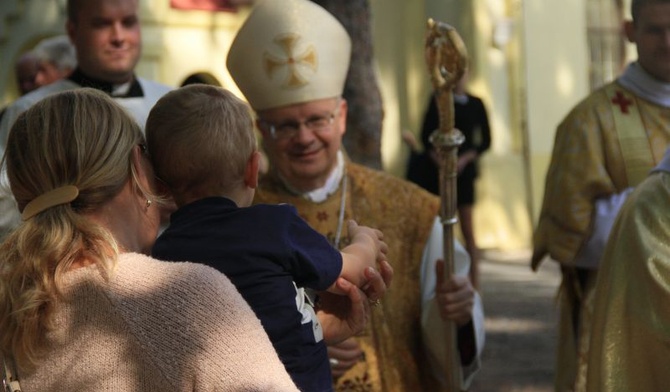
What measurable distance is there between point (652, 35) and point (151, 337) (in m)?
3.94

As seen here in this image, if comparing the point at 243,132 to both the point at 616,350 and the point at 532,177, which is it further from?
the point at 532,177

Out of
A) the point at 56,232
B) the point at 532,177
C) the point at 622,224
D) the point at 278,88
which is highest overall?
the point at 56,232

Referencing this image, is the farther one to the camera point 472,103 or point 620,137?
point 472,103

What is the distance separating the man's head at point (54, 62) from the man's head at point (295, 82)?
2.86 m

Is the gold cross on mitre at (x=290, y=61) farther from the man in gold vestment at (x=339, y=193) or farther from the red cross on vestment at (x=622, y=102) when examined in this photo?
the red cross on vestment at (x=622, y=102)

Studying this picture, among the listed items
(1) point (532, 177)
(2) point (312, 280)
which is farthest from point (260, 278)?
(1) point (532, 177)

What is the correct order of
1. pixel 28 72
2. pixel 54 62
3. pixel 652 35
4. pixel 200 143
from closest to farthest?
pixel 200 143
pixel 652 35
pixel 54 62
pixel 28 72

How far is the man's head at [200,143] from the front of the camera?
3320mm

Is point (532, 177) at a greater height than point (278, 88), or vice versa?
point (278, 88)

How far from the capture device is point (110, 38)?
17.9ft

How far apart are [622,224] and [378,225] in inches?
34.6

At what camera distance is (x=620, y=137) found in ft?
22.0

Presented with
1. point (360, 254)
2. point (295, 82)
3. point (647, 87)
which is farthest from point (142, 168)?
point (647, 87)

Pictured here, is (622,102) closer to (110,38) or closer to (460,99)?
(110,38)
